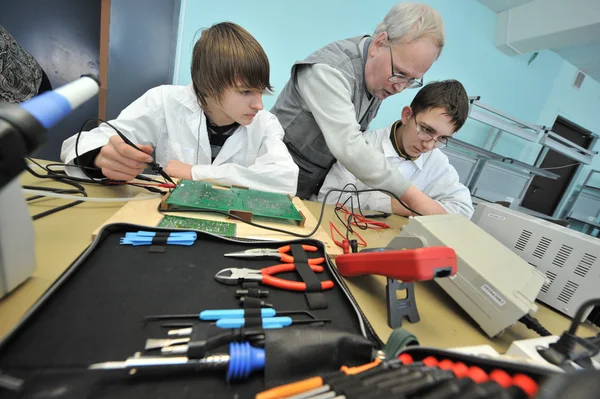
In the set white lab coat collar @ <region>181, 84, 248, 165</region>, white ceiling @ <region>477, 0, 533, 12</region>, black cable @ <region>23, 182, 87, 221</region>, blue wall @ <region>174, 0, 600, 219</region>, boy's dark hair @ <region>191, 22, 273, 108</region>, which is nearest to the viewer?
black cable @ <region>23, 182, 87, 221</region>

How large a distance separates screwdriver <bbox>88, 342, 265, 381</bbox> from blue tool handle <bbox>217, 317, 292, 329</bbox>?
41 millimetres

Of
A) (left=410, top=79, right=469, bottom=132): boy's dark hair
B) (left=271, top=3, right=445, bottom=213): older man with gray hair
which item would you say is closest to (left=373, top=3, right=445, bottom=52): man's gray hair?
(left=271, top=3, right=445, bottom=213): older man with gray hair

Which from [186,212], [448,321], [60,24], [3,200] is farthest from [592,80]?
[60,24]

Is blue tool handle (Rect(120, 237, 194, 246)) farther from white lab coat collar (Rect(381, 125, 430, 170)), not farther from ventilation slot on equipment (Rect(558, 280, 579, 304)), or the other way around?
white lab coat collar (Rect(381, 125, 430, 170))

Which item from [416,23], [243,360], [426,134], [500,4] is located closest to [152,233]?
[243,360]

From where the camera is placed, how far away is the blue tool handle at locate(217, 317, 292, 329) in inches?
12.5

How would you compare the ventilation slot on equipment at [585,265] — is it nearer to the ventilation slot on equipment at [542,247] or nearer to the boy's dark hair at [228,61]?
the ventilation slot on equipment at [542,247]

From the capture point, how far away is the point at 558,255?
1.99ft

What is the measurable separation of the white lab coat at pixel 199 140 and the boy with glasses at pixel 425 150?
0.33m

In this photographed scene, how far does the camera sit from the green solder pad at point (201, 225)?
0.55 m

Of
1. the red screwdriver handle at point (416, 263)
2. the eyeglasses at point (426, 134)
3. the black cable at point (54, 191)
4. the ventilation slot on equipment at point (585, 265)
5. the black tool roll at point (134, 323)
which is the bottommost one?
the black cable at point (54, 191)

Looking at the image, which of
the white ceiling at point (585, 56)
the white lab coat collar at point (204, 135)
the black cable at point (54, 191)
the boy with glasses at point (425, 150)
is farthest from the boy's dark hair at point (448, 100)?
the white ceiling at point (585, 56)

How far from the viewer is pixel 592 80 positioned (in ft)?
11.6

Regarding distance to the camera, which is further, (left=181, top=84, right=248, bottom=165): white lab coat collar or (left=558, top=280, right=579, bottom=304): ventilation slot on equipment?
(left=181, top=84, right=248, bottom=165): white lab coat collar
